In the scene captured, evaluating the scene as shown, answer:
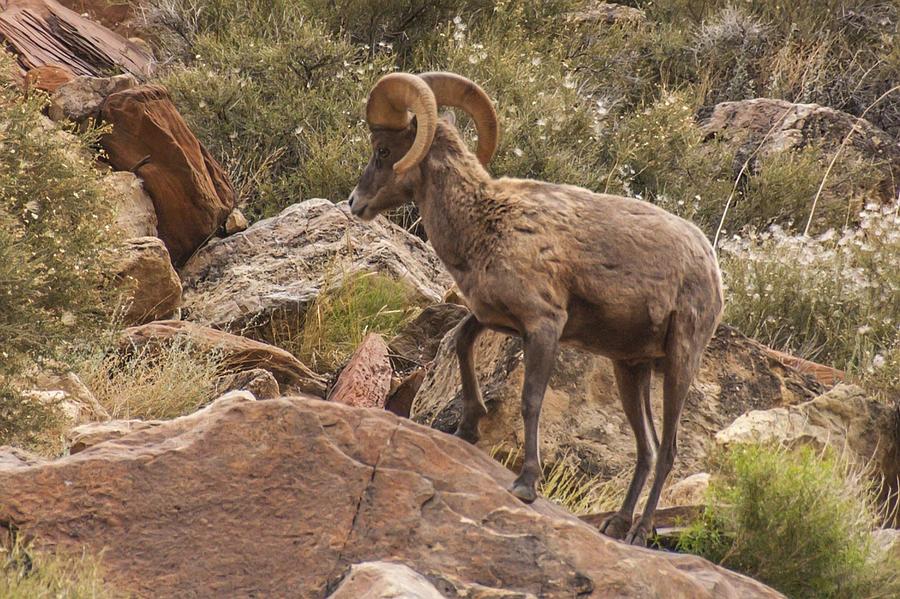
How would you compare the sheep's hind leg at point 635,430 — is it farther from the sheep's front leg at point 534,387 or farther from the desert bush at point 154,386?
the desert bush at point 154,386

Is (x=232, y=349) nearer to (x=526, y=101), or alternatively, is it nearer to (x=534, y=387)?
(x=534, y=387)

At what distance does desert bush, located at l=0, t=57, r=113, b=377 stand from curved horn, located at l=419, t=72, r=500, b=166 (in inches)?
129

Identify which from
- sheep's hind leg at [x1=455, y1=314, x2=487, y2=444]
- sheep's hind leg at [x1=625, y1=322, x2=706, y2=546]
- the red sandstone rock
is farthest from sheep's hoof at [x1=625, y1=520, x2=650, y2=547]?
the red sandstone rock

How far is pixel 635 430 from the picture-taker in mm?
7027

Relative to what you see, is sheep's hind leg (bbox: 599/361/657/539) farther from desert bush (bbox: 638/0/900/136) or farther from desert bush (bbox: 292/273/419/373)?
desert bush (bbox: 638/0/900/136)

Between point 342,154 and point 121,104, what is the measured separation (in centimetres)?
298

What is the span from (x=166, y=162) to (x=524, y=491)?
26.5 ft

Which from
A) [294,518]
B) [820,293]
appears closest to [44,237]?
[294,518]

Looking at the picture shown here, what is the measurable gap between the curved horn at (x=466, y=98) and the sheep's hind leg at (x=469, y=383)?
1.08m

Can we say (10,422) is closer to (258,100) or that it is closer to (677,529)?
(677,529)

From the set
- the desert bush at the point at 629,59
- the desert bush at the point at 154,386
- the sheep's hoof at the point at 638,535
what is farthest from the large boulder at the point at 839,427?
the desert bush at the point at 629,59

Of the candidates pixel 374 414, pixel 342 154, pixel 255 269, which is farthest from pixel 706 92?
pixel 374 414

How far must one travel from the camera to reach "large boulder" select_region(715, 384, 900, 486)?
902cm

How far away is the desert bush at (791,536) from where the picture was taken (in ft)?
24.3
